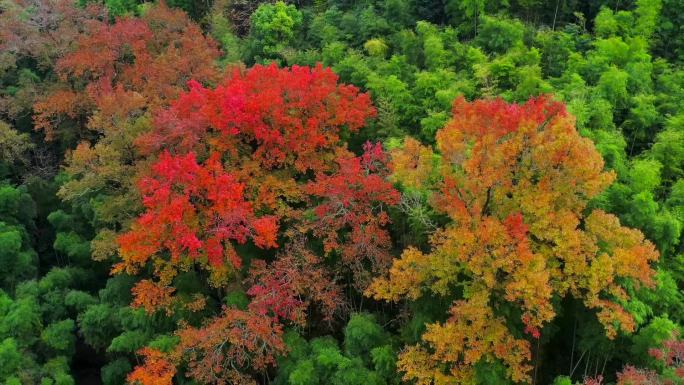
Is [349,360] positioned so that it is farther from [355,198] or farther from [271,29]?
[271,29]

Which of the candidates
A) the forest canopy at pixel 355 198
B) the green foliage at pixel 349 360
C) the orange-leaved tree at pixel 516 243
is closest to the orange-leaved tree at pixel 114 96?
the forest canopy at pixel 355 198

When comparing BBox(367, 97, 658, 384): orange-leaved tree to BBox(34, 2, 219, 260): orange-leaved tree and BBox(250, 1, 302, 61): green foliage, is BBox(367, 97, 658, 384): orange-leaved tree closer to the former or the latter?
BBox(34, 2, 219, 260): orange-leaved tree

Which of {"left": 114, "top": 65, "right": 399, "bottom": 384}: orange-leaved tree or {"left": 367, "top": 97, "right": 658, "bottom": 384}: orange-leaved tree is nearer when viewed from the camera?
{"left": 367, "top": 97, "right": 658, "bottom": 384}: orange-leaved tree

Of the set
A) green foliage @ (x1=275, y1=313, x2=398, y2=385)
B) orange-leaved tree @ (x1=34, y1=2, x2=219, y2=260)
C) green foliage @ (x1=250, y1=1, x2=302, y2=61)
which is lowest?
green foliage @ (x1=275, y1=313, x2=398, y2=385)

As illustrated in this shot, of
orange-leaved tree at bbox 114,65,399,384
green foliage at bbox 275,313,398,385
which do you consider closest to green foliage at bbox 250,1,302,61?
orange-leaved tree at bbox 114,65,399,384

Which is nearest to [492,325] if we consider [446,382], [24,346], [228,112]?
[446,382]

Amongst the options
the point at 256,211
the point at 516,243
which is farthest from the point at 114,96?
the point at 516,243

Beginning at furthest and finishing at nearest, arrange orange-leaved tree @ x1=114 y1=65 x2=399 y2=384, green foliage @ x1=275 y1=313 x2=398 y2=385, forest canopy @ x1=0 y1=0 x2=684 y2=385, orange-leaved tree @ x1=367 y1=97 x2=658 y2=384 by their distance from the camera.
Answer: orange-leaved tree @ x1=114 y1=65 x2=399 y2=384, green foliage @ x1=275 y1=313 x2=398 y2=385, forest canopy @ x1=0 y1=0 x2=684 y2=385, orange-leaved tree @ x1=367 y1=97 x2=658 y2=384
